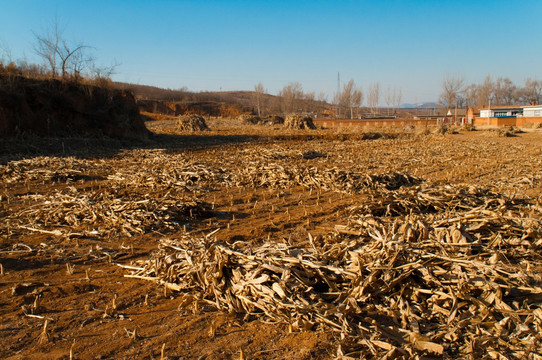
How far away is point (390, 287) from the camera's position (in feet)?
10.2

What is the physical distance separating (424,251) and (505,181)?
670cm

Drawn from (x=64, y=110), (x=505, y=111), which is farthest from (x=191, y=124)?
(x=505, y=111)

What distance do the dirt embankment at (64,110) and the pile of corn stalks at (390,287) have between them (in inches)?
582

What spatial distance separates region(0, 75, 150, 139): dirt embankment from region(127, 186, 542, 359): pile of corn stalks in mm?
14780

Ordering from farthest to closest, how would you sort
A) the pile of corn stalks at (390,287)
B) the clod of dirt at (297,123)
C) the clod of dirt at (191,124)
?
the clod of dirt at (297,123), the clod of dirt at (191,124), the pile of corn stalks at (390,287)

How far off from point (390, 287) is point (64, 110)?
18.0 metres

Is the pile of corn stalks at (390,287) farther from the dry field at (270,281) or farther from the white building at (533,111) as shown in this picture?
the white building at (533,111)

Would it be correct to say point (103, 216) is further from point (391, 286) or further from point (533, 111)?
point (533, 111)

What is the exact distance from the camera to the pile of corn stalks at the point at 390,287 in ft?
8.54

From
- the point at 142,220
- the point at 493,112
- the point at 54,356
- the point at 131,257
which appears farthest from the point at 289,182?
the point at 493,112

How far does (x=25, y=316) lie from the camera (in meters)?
3.11

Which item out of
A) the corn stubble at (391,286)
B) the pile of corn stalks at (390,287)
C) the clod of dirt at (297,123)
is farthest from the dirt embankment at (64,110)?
the clod of dirt at (297,123)

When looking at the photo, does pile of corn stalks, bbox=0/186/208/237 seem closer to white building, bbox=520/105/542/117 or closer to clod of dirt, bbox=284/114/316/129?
clod of dirt, bbox=284/114/316/129

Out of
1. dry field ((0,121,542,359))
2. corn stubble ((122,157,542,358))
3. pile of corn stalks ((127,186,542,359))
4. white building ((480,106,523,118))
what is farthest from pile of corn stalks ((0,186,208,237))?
white building ((480,106,523,118))
